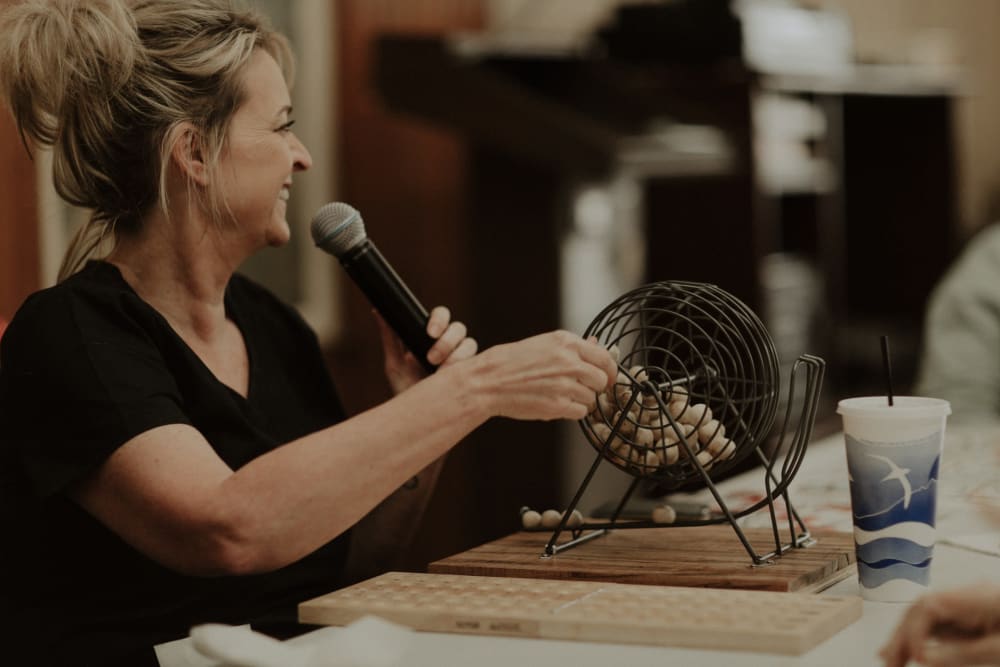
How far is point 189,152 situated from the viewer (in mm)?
1665

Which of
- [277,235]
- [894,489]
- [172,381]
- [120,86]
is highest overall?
[120,86]

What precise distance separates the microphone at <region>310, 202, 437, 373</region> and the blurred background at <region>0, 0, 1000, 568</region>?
1.97 metres

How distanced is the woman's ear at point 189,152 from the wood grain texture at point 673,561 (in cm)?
59

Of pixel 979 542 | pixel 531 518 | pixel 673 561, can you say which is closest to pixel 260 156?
pixel 531 518

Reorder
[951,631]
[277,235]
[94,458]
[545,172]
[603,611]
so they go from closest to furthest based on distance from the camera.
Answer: [951,631] → [603,611] → [94,458] → [277,235] → [545,172]

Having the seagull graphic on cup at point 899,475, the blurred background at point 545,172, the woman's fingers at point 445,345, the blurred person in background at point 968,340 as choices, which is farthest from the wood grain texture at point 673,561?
the blurred background at point 545,172

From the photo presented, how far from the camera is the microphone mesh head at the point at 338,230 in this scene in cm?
163

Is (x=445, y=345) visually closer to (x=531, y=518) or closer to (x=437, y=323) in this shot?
(x=437, y=323)

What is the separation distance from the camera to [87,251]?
176cm

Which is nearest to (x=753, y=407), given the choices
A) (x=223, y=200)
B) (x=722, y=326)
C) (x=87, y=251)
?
(x=722, y=326)

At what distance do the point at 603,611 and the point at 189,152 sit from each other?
81 cm

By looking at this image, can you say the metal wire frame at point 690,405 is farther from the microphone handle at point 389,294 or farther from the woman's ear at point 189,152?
the woman's ear at point 189,152

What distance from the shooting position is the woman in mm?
1405

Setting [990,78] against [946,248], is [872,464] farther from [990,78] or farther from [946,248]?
[990,78]
